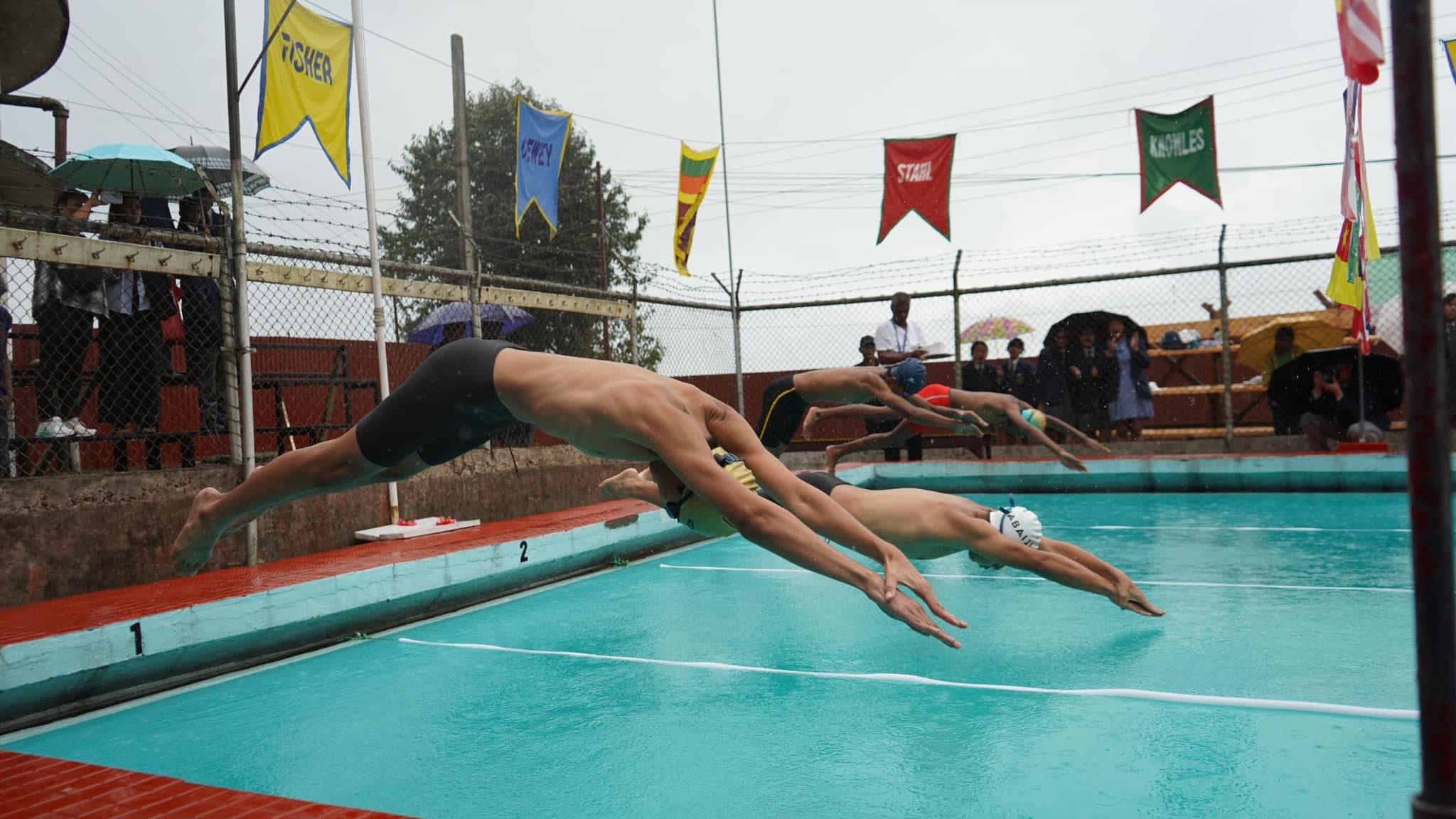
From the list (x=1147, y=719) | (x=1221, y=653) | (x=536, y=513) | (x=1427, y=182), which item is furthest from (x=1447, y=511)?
(x=536, y=513)

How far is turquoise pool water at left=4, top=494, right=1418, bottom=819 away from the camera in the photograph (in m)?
3.26

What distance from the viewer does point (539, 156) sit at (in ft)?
40.1

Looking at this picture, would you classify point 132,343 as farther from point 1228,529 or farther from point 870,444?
point 1228,529

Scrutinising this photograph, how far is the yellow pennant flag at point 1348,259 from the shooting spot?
9195 millimetres

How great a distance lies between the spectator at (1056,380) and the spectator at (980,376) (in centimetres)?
54

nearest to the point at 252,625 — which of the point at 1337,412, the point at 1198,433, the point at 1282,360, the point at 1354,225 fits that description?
the point at 1354,225

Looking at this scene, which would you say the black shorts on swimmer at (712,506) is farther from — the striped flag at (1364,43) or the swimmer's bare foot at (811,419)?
the swimmer's bare foot at (811,419)

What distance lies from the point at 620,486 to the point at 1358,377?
10.0m

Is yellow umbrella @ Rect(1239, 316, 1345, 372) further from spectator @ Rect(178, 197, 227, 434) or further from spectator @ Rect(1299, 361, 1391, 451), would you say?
spectator @ Rect(178, 197, 227, 434)

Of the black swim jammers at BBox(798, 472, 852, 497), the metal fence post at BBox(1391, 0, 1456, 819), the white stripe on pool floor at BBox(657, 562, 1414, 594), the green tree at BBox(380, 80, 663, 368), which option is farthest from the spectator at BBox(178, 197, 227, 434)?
the green tree at BBox(380, 80, 663, 368)

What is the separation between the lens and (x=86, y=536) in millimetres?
5953

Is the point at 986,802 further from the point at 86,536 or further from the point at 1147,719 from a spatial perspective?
the point at 86,536

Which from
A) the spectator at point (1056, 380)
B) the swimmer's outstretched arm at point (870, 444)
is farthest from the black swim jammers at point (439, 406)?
the spectator at point (1056, 380)

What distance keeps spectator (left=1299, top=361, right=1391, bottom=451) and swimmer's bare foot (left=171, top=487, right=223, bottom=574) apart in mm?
11629
